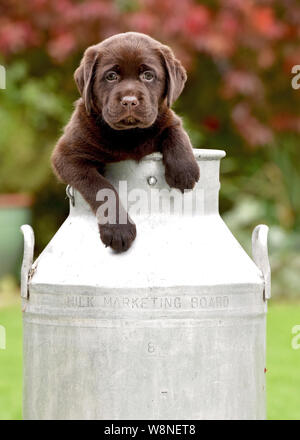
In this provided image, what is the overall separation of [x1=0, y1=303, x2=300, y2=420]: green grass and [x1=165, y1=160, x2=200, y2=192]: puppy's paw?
2355 millimetres

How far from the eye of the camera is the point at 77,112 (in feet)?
13.2

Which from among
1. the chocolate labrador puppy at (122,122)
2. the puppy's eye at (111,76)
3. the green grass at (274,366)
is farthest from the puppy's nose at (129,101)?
the green grass at (274,366)

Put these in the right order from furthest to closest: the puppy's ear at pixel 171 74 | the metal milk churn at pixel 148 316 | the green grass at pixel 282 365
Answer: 1. the green grass at pixel 282 365
2. the puppy's ear at pixel 171 74
3. the metal milk churn at pixel 148 316

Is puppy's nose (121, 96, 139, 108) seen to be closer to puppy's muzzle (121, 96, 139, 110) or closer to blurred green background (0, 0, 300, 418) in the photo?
puppy's muzzle (121, 96, 139, 110)

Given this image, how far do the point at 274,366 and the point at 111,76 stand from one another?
3938 mm

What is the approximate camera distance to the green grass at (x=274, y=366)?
5.96 meters

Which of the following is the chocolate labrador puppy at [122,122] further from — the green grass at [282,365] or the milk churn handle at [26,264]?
the green grass at [282,365]

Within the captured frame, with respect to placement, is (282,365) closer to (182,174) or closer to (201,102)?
(182,174)

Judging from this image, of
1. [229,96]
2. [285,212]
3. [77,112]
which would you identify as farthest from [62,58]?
[77,112]

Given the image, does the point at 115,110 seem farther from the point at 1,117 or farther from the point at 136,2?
the point at 1,117

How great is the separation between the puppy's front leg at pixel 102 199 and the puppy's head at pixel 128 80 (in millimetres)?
238

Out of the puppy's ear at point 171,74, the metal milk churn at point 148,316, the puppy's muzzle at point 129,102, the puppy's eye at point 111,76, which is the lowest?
the metal milk churn at point 148,316

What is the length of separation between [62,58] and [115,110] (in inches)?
257

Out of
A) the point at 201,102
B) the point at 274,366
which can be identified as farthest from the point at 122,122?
the point at 201,102
